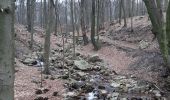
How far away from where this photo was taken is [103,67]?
720 inches

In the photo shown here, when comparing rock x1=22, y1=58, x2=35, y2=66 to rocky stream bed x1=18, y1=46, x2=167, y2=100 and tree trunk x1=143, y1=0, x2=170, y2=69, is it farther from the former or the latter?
tree trunk x1=143, y1=0, x2=170, y2=69

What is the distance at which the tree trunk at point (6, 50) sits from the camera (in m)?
2.12

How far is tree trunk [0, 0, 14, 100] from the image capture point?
212cm

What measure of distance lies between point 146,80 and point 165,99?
2.99 m

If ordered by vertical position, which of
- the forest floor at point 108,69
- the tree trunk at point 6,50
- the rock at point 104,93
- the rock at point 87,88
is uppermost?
the tree trunk at point 6,50

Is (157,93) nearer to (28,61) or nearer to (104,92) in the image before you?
(104,92)

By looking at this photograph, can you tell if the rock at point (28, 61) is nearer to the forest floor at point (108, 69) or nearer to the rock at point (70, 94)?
the forest floor at point (108, 69)

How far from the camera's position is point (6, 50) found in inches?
84.2

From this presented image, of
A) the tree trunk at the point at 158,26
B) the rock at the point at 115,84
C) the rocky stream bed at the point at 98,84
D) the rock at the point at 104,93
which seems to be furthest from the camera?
the rock at the point at 115,84

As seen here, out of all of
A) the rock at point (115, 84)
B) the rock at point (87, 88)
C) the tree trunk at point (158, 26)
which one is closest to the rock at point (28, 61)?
the rock at point (87, 88)

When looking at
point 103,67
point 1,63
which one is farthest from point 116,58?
point 1,63

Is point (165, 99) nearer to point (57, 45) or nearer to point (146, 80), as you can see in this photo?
point (146, 80)

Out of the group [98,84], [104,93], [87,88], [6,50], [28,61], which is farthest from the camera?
[28,61]

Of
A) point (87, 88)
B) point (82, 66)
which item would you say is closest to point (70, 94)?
point (87, 88)
